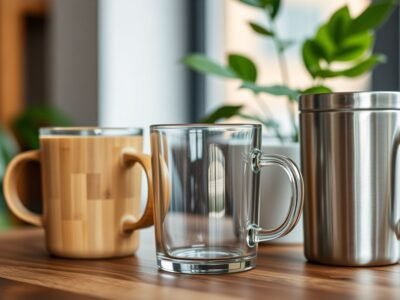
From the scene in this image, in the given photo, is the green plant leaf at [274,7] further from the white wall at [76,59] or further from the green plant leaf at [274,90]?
the white wall at [76,59]

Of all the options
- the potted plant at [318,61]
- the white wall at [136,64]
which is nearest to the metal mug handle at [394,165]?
the potted plant at [318,61]

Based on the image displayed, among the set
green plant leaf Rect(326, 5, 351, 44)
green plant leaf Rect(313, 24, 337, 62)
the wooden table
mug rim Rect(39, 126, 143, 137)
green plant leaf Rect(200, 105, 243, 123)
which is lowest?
the wooden table

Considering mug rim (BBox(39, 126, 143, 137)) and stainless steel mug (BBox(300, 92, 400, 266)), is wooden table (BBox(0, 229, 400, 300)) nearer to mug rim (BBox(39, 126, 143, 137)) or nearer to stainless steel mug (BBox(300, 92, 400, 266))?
stainless steel mug (BBox(300, 92, 400, 266))

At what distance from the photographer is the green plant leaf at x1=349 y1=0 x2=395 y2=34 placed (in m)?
0.75

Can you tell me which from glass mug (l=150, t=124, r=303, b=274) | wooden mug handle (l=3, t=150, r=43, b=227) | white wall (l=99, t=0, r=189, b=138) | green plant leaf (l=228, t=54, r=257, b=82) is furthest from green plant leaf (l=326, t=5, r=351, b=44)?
white wall (l=99, t=0, r=189, b=138)

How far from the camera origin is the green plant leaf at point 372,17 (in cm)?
75

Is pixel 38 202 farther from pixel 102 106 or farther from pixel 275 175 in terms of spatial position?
pixel 275 175

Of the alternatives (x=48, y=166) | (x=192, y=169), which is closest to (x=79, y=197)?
(x=48, y=166)

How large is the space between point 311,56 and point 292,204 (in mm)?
231

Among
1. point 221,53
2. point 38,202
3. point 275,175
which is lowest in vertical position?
point 38,202

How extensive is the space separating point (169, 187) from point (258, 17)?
1154mm

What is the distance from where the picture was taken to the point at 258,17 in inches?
66.7

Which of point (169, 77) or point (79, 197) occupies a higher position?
point (169, 77)

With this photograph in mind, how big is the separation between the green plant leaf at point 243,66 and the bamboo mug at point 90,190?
183mm
